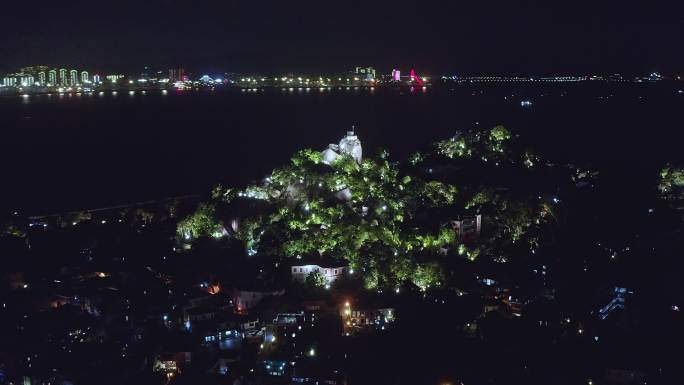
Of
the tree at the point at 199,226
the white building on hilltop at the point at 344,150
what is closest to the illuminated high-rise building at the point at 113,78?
the white building on hilltop at the point at 344,150

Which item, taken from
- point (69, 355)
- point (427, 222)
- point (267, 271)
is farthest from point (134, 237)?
point (427, 222)

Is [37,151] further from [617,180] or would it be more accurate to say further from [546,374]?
[546,374]

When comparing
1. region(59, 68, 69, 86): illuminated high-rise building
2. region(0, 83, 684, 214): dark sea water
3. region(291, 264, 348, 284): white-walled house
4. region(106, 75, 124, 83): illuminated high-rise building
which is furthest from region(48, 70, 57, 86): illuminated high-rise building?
region(291, 264, 348, 284): white-walled house

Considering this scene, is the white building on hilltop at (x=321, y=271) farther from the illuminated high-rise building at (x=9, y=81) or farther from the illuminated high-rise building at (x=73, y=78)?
the illuminated high-rise building at (x=73, y=78)

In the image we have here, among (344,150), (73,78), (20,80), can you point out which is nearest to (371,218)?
(344,150)

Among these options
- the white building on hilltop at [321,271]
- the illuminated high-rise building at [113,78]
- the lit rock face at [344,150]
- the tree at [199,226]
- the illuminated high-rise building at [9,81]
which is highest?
the illuminated high-rise building at [113,78]
